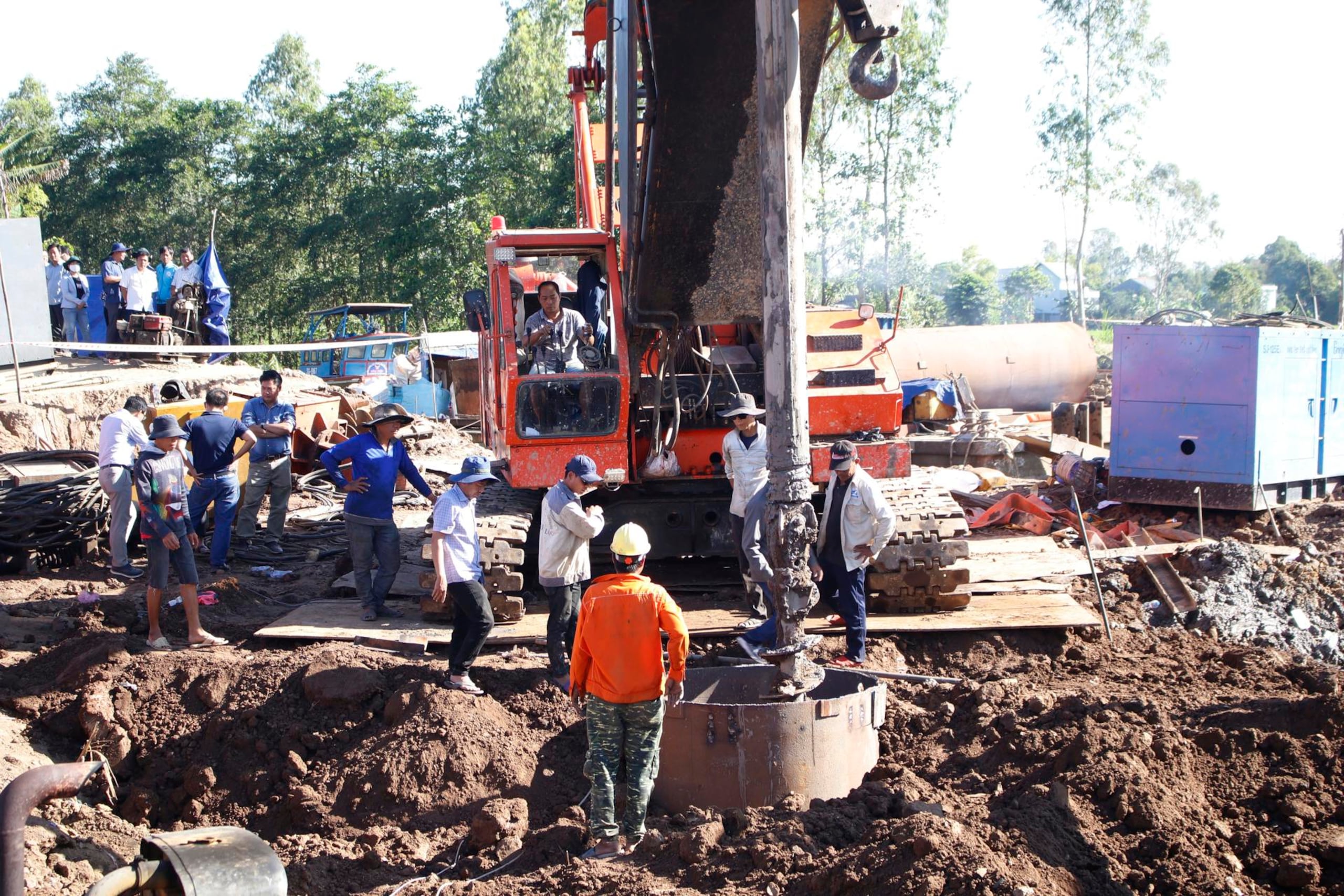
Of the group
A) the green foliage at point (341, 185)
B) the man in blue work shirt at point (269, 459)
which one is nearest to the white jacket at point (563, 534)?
the man in blue work shirt at point (269, 459)

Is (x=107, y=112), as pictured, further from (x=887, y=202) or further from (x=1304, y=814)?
(x=1304, y=814)

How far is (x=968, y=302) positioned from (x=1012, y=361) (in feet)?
109

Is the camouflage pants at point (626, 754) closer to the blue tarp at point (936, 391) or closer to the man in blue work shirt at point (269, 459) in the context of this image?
the man in blue work shirt at point (269, 459)

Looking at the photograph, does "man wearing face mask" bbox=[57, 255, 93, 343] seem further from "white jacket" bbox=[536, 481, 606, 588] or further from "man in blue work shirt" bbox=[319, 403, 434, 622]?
"white jacket" bbox=[536, 481, 606, 588]

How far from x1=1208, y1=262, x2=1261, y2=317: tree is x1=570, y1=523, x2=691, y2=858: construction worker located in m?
51.8

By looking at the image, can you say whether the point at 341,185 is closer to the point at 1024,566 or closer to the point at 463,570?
the point at 1024,566

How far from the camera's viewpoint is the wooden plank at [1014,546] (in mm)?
10438

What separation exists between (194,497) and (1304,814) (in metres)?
8.92

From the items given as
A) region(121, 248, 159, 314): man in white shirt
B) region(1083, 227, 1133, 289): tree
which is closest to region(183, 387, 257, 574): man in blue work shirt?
region(121, 248, 159, 314): man in white shirt

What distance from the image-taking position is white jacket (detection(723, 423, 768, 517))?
7.71m

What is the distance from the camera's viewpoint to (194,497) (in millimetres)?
10438

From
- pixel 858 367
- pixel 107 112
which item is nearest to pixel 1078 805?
pixel 858 367

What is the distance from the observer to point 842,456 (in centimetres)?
730

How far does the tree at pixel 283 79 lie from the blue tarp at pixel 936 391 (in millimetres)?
29021
